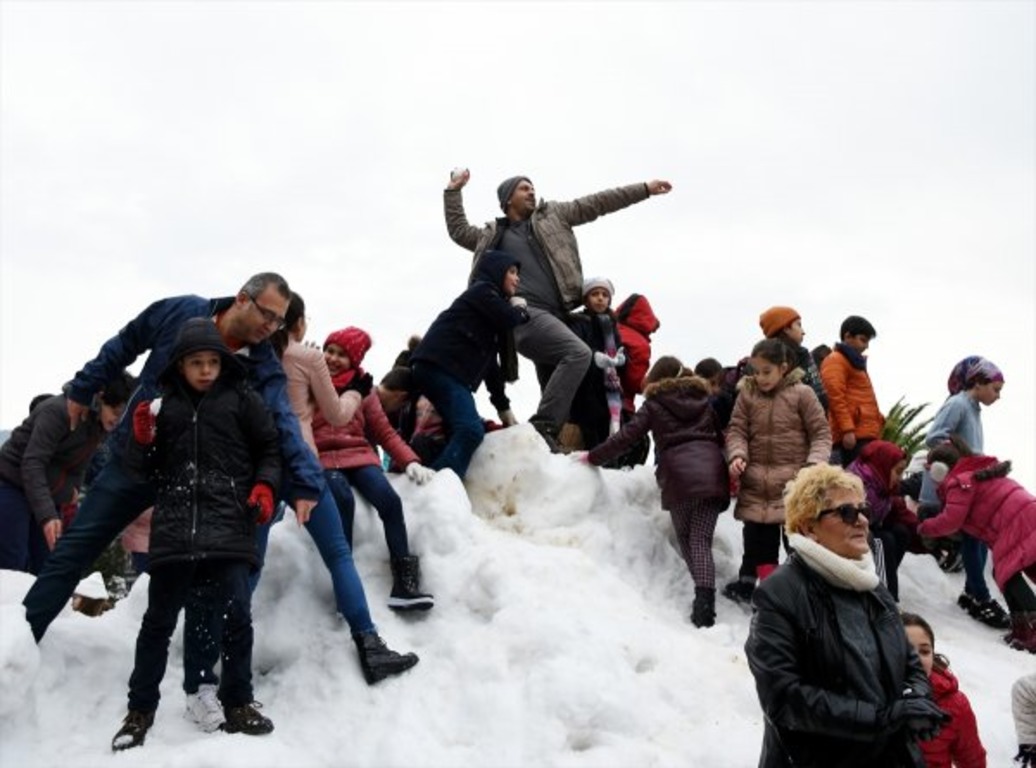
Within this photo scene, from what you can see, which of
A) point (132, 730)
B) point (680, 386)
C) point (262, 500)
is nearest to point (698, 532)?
point (680, 386)

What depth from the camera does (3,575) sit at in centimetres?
615

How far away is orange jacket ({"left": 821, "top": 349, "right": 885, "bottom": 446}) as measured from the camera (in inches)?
350

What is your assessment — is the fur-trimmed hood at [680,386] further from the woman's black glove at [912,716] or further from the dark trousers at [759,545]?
the woman's black glove at [912,716]

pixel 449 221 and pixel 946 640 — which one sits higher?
pixel 449 221

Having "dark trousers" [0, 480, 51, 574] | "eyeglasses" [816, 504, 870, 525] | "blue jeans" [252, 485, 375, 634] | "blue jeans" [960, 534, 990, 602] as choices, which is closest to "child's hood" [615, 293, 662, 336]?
"blue jeans" [960, 534, 990, 602]

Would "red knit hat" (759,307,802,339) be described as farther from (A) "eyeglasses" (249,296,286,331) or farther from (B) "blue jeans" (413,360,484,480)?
(A) "eyeglasses" (249,296,286,331)

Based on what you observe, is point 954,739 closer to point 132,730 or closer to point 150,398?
point 132,730

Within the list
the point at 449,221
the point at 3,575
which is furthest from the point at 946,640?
the point at 3,575

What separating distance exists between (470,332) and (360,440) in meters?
1.39

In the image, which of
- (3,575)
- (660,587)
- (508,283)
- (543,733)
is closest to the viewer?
(543,733)

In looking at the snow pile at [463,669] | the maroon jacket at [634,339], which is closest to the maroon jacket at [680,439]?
the snow pile at [463,669]

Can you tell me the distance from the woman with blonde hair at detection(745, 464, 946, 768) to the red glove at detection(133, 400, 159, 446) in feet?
9.86

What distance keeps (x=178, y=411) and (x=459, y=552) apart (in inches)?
89.1

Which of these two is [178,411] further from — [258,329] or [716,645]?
[716,645]
